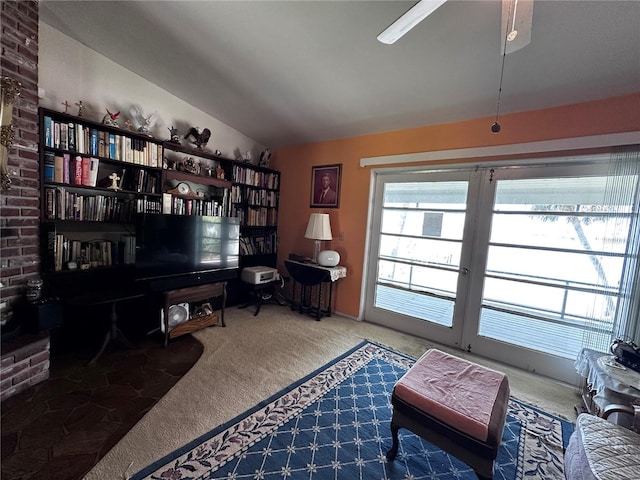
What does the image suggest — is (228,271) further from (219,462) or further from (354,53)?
(354,53)

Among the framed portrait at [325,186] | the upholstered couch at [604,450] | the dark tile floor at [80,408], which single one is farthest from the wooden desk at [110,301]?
the upholstered couch at [604,450]

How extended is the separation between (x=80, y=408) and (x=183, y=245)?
1.50 metres

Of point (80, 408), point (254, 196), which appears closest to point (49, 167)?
point (80, 408)

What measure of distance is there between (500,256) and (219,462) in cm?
277

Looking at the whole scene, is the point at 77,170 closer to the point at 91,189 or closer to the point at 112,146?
the point at 91,189

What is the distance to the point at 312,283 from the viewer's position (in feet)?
11.3

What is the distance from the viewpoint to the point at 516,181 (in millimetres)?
2549

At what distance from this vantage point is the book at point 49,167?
2211mm

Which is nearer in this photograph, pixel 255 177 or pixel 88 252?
pixel 88 252

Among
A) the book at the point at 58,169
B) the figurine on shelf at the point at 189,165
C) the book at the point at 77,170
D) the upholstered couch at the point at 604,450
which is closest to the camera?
the upholstered couch at the point at 604,450

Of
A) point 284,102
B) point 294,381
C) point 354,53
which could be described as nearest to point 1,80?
point 284,102

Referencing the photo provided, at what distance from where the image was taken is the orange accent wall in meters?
2.15

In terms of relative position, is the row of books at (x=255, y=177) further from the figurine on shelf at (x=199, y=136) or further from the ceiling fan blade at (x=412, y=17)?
the ceiling fan blade at (x=412, y=17)

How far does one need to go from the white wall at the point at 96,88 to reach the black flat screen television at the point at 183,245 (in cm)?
111
